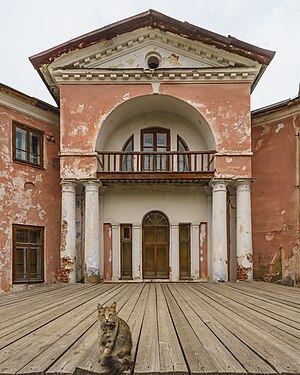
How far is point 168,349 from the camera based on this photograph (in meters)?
4.22

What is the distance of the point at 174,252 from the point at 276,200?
14.5 ft

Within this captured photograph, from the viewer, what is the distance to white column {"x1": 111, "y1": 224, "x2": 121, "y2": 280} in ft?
48.4

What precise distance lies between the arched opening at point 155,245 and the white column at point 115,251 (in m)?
1.04

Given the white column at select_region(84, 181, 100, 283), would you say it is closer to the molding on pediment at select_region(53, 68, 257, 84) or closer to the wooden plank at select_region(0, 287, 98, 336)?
the wooden plank at select_region(0, 287, 98, 336)

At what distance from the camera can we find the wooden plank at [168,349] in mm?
3578

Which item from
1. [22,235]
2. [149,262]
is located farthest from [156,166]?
[22,235]

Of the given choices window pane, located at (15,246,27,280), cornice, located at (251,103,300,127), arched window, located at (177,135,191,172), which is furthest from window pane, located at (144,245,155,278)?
cornice, located at (251,103,300,127)

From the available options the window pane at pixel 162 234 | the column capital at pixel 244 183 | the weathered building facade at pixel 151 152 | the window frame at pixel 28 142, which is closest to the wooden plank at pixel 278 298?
the weathered building facade at pixel 151 152

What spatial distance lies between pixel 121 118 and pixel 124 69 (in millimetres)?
2075

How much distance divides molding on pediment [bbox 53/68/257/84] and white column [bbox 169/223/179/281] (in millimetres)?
5689

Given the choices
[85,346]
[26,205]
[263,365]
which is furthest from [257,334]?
[26,205]

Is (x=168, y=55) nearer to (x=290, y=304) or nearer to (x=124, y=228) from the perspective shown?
(x=124, y=228)

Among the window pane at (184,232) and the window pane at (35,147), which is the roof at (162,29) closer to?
the window pane at (35,147)

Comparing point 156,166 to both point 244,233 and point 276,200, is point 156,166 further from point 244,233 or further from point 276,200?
point 276,200
